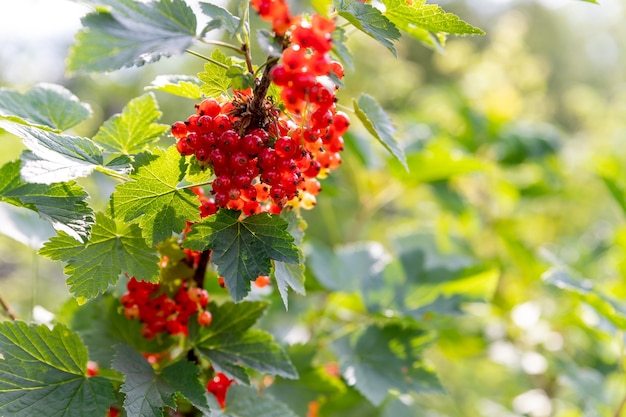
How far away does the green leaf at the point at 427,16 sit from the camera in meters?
0.68

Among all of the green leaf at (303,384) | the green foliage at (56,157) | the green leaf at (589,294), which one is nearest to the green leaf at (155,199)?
the green foliage at (56,157)

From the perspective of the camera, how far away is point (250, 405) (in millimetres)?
821

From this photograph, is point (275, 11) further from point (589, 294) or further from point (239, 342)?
point (589, 294)

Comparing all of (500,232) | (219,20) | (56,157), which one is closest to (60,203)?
(56,157)

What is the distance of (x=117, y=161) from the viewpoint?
682 mm

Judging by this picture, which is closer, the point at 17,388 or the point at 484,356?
the point at 17,388

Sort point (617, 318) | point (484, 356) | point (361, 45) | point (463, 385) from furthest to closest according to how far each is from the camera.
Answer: point (361, 45) < point (463, 385) < point (484, 356) < point (617, 318)

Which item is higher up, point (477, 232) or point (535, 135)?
point (535, 135)

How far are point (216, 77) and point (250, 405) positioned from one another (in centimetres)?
45

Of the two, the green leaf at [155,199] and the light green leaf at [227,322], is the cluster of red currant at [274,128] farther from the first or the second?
the light green leaf at [227,322]

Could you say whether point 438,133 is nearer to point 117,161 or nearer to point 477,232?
point 477,232

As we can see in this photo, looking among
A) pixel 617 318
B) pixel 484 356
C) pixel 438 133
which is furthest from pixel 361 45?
pixel 617 318

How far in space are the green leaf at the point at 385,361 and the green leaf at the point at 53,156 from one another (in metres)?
0.61

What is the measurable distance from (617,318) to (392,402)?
495 mm
